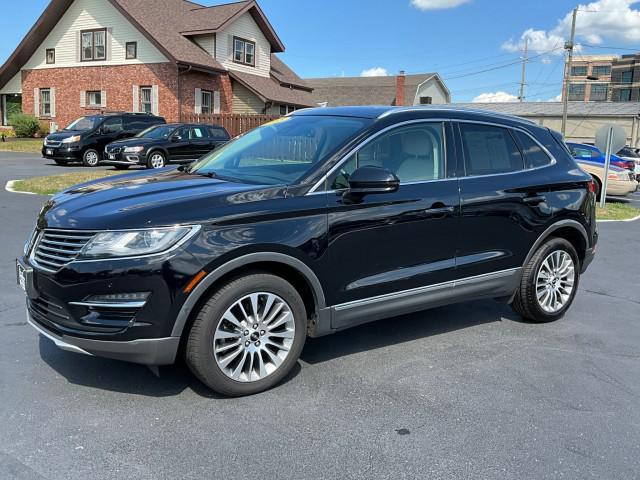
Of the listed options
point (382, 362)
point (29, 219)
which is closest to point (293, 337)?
point (382, 362)

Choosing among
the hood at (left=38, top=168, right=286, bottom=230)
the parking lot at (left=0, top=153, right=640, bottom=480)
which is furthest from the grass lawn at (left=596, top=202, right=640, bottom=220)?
the hood at (left=38, top=168, right=286, bottom=230)

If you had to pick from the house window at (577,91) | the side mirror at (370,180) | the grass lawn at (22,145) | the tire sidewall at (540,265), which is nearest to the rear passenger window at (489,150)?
the tire sidewall at (540,265)

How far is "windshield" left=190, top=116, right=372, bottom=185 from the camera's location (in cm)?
423

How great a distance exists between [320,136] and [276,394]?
75.2 inches

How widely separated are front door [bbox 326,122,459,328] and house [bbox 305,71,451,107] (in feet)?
144

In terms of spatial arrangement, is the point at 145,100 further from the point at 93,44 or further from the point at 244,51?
the point at 244,51

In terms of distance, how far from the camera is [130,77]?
30.0m

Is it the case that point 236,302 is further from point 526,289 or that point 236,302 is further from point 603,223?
point 603,223

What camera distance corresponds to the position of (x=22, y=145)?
2798 centimetres

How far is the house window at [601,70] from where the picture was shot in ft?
383

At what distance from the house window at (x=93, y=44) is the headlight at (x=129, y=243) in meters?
30.3

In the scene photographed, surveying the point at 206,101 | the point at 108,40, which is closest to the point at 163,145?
the point at 206,101

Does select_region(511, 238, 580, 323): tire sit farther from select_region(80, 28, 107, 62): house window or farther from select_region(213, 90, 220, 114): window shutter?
select_region(80, 28, 107, 62): house window

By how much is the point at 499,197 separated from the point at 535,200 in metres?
0.48
